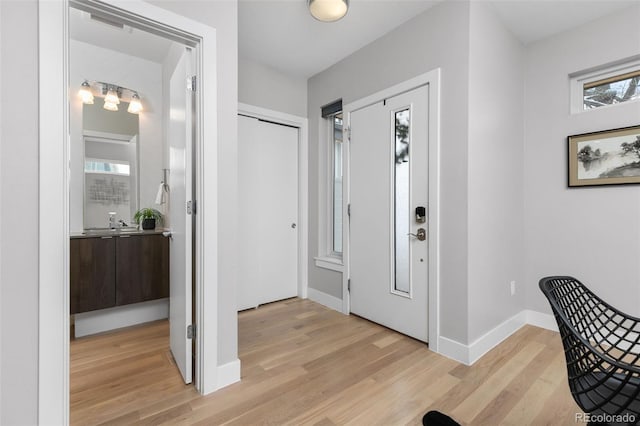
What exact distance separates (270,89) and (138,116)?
1458 millimetres

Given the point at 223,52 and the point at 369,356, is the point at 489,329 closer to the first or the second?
the point at 369,356

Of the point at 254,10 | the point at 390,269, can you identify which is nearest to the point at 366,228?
the point at 390,269

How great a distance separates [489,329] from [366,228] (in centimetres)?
132

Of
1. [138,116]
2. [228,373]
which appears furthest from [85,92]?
[228,373]

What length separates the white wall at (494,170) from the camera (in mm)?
2193

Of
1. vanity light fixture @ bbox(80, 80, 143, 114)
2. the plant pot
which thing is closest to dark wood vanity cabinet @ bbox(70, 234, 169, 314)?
the plant pot

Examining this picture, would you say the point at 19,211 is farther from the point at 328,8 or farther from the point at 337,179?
the point at 337,179

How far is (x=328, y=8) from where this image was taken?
83.8 inches

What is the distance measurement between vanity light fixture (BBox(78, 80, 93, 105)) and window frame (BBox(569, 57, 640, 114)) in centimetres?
450

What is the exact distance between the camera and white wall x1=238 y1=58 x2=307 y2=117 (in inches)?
124

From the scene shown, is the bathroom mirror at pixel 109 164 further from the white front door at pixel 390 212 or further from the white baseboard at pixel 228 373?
the white front door at pixel 390 212

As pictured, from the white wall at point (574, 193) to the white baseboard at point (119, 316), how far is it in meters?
3.73

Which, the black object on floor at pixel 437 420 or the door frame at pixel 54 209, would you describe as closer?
the door frame at pixel 54 209

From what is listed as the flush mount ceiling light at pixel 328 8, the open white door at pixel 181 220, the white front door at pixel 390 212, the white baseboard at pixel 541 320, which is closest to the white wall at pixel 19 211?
the open white door at pixel 181 220
